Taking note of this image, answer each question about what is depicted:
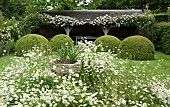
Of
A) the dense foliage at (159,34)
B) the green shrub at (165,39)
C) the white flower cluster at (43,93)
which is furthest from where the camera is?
the dense foliage at (159,34)

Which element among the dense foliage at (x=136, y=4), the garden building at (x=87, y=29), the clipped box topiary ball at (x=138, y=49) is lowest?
the clipped box topiary ball at (x=138, y=49)

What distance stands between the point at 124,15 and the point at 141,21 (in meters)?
1.17

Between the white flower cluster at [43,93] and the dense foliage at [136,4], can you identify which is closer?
the white flower cluster at [43,93]

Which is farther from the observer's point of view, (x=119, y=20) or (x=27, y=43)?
(x=119, y=20)

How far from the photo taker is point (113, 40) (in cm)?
1225

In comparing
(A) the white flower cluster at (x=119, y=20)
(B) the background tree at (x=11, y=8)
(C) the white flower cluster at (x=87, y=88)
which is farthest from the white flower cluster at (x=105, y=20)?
(B) the background tree at (x=11, y=8)

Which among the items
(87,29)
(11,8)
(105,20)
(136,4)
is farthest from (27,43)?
(11,8)

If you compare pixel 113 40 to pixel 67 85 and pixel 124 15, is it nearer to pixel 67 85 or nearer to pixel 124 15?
pixel 124 15

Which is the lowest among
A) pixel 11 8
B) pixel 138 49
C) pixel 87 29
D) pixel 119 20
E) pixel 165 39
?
pixel 138 49

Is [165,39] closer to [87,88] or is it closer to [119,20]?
[119,20]

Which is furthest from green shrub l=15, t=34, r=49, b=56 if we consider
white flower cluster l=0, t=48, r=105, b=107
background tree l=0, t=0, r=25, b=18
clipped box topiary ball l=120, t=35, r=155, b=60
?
background tree l=0, t=0, r=25, b=18

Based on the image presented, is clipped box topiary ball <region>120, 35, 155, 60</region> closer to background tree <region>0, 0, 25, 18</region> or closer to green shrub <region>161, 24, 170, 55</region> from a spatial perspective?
green shrub <region>161, 24, 170, 55</region>

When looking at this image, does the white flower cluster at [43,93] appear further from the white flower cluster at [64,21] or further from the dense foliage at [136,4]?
the dense foliage at [136,4]

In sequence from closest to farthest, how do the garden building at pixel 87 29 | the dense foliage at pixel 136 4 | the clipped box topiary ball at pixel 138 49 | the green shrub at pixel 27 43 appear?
the clipped box topiary ball at pixel 138 49 → the green shrub at pixel 27 43 → the garden building at pixel 87 29 → the dense foliage at pixel 136 4
